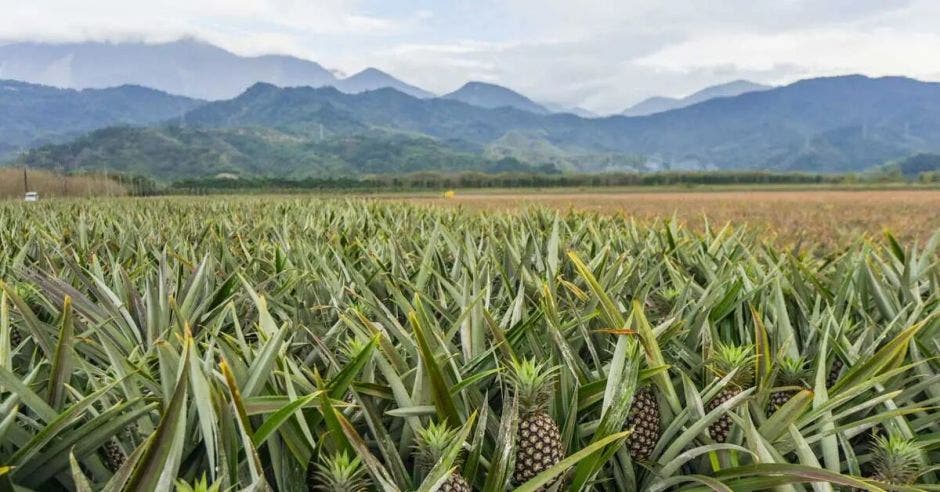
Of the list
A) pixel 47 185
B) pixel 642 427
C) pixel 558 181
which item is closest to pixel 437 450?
pixel 642 427

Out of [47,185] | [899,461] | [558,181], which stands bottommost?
[899,461]

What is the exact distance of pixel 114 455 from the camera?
1.08 m

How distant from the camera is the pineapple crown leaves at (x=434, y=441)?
0.98 metres

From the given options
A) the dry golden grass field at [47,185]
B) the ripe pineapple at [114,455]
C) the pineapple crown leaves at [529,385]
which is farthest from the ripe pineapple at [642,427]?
the dry golden grass field at [47,185]

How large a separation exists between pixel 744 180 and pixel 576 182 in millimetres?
29921

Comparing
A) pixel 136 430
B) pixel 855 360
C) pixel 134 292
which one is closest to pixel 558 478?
pixel 136 430

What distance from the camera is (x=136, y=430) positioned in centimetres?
114

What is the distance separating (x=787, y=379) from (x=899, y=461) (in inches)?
13.3

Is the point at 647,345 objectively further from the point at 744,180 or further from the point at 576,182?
the point at 744,180

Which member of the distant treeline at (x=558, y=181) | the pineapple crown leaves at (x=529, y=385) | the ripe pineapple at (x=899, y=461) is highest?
the distant treeline at (x=558, y=181)

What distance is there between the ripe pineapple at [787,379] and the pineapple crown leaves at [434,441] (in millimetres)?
877

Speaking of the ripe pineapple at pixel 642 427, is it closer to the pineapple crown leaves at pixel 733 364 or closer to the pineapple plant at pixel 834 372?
the pineapple crown leaves at pixel 733 364

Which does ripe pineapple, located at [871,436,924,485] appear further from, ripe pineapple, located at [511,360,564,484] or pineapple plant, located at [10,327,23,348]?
pineapple plant, located at [10,327,23,348]

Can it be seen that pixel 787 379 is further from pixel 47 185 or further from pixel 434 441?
pixel 47 185
